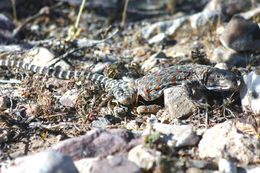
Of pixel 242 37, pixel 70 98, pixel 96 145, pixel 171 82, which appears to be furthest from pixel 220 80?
pixel 70 98

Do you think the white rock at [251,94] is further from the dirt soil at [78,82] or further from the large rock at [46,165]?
the large rock at [46,165]

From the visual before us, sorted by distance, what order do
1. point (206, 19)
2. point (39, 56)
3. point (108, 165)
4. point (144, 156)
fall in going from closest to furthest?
1. point (108, 165)
2. point (144, 156)
3. point (39, 56)
4. point (206, 19)

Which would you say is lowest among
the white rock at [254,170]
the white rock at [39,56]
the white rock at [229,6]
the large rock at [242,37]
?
the white rock at [254,170]

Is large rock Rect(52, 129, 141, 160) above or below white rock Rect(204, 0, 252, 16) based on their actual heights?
below

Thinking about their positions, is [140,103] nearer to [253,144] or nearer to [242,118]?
[242,118]

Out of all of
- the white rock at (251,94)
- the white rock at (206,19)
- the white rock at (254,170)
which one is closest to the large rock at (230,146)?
the white rock at (254,170)

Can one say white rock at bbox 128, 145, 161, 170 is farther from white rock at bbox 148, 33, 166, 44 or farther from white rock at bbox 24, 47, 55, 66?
white rock at bbox 148, 33, 166, 44

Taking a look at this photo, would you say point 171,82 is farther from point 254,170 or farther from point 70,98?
point 254,170

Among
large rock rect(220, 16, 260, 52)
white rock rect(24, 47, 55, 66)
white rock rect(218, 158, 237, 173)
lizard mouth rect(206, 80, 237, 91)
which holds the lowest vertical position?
white rock rect(218, 158, 237, 173)

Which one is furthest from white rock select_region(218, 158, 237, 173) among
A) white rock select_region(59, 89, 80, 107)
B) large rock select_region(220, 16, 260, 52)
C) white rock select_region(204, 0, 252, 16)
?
white rock select_region(204, 0, 252, 16)
